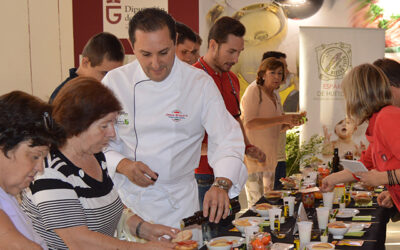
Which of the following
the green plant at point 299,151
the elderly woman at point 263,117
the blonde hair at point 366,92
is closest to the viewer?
the blonde hair at point 366,92

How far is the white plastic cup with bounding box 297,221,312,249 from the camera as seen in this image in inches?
80.9

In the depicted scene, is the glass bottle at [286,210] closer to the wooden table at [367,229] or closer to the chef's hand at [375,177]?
the wooden table at [367,229]

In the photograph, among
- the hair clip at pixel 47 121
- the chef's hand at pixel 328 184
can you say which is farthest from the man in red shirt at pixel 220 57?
the hair clip at pixel 47 121

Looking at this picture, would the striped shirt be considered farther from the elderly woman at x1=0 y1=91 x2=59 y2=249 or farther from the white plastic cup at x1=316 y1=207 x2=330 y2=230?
→ the white plastic cup at x1=316 y1=207 x2=330 y2=230

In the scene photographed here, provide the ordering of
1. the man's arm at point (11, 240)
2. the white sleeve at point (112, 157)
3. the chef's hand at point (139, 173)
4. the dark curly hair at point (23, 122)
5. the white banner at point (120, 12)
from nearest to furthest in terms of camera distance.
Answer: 1. the man's arm at point (11, 240)
2. the dark curly hair at point (23, 122)
3. the chef's hand at point (139, 173)
4. the white sleeve at point (112, 157)
5. the white banner at point (120, 12)

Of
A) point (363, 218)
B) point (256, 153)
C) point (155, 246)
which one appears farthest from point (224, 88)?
point (155, 246)

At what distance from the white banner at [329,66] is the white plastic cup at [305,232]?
4.24 metres

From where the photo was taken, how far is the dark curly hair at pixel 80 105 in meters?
1.62

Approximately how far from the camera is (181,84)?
2225mm

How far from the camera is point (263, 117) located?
445 centimetres

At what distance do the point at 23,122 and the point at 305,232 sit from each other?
1302mm

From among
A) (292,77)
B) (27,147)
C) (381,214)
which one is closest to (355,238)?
(381,214)

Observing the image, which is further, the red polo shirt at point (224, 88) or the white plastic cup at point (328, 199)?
the red polo shirt at point (224, 88)

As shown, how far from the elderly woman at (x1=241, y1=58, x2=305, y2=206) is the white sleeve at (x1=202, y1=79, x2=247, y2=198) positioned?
2.23 m
